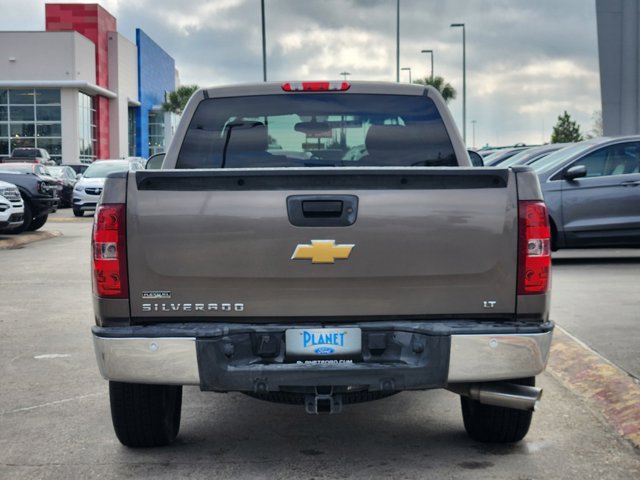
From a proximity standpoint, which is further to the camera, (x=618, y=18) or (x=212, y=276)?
(x=618, y=18)

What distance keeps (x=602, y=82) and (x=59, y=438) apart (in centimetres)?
3464

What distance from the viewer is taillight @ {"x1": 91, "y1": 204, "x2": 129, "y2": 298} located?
13.8 ft

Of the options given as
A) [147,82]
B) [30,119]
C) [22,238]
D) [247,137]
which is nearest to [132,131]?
[147,82]

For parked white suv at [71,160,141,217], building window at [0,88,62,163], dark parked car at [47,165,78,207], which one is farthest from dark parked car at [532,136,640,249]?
building window at [0,88,62,163]

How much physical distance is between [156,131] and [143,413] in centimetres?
8345

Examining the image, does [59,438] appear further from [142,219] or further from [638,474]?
[638,474]

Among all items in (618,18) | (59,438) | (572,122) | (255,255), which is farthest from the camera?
(572,122)

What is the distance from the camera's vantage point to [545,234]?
4.28 meters

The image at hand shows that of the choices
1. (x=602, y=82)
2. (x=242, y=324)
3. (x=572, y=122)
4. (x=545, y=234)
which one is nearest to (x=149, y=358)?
(x=242, y=324)

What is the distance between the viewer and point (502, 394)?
434 cm

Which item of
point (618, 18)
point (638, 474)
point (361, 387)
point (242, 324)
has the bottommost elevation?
point (638, 474)

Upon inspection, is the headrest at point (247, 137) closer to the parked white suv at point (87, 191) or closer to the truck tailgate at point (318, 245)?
the truck tailgate at point (318, 245)

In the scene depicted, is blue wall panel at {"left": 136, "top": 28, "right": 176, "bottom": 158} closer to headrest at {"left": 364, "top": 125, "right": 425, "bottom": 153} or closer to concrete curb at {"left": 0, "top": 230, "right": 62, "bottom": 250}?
concrete curb at {"left": 0, "top": 230, "right": 62, "bottom": 250}

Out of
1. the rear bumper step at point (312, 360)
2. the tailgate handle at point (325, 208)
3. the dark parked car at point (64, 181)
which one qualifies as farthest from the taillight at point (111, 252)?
the dark parked car at point (64, 181)
